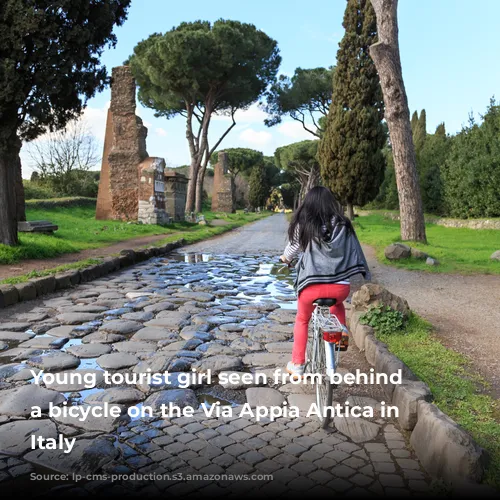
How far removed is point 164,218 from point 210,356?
15.4 m

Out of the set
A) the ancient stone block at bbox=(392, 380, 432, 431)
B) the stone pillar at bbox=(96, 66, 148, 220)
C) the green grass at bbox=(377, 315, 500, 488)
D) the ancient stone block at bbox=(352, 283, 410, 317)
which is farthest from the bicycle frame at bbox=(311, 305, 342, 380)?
the stone pillar at bbox=(96, 66, 148, 220)

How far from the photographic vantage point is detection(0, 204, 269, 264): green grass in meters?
9.62

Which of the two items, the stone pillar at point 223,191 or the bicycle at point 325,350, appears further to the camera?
the stone pillar at point 223,191

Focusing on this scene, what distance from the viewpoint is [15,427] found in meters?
2.82

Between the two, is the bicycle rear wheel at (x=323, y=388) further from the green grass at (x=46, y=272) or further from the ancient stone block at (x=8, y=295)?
the green grass at (x=46, y=272)

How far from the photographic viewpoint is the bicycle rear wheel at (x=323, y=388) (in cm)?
295

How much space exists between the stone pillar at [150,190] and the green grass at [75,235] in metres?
0.70

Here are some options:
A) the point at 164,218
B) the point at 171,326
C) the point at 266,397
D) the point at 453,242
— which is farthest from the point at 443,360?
the point at 164,218

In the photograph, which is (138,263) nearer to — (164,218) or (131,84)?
(164,218)

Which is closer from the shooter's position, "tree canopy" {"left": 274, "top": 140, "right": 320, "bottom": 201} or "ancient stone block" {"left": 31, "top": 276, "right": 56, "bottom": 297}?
"ancient stone block" {"left": 31, "top": 276, "right": 56, "bottom": 297}

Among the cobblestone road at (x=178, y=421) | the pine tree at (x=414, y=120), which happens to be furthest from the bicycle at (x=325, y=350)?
the pine tree at (x=414, y=120)

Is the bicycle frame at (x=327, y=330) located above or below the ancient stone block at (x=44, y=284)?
above

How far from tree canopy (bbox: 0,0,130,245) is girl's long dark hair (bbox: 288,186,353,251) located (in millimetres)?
7386

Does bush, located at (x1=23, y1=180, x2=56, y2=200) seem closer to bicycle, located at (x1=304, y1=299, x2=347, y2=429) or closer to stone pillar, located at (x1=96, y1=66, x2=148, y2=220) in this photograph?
stone pillar, located at (x1=96, y1=66, x2=148, y2=220)
